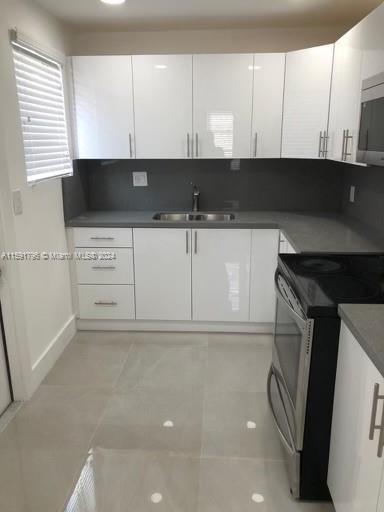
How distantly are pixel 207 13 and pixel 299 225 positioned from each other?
1.60 m

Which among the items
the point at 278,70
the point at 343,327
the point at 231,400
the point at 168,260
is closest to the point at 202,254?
the point at 168,260

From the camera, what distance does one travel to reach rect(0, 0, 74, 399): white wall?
89.7 inches

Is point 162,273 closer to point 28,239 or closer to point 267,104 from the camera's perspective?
point 28,239

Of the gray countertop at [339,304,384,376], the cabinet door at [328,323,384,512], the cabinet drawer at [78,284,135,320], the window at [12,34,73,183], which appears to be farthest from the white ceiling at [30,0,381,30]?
the cabinet door at [328,323,384,512]

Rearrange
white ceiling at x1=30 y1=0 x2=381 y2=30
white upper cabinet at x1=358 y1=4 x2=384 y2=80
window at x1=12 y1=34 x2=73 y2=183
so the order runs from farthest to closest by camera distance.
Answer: white ceiling at x1=30 y1=0 x2=381 y2=30 → window at x1=12 y1=34 x2=73 y2=183 → white upper cabinet at x1=358 y1=4 x2=384 y2=80

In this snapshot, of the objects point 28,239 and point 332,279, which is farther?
point 28,239

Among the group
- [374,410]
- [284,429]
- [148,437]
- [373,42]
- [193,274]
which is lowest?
[148,437]

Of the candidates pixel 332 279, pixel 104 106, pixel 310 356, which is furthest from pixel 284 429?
pixel 104 106

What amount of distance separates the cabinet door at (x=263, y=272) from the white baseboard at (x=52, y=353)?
1431 mm

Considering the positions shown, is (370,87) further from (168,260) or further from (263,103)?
(168,260)

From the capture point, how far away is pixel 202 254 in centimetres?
321

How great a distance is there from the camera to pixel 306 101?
3.03 meters

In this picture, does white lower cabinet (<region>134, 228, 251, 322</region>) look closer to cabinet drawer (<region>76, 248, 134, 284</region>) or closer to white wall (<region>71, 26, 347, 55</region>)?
cabinet drawer (<region>76, 248, 134, 284</region>)

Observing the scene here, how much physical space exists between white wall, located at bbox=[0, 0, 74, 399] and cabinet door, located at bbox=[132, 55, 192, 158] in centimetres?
65
